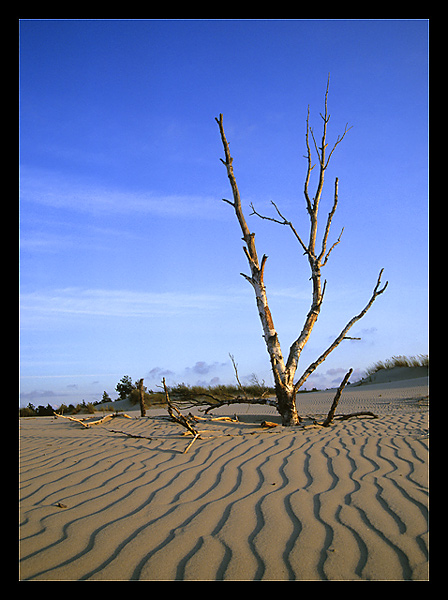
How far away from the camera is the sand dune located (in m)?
2.20

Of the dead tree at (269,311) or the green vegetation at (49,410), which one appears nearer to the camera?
the dead tree at (269,311)

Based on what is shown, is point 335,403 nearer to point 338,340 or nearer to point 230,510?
point 338,340

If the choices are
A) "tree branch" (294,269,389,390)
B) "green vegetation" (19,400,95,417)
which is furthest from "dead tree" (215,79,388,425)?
"green vegetation" (19,400,95,417)

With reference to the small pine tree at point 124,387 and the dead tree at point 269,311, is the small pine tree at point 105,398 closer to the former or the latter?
the small pine tree at point 124,387

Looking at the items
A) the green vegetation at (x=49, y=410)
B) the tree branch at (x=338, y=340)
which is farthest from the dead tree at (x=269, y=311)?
the green vegetation at (x=49, y=410)

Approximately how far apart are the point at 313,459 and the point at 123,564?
253 cm

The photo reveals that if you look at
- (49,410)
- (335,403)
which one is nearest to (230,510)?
(335,403)

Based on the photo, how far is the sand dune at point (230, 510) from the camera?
7.22 feet

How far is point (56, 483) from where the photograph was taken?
3949mm

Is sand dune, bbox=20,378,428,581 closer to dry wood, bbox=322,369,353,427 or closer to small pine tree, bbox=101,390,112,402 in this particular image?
dry wood, bbox=322,369,353,427

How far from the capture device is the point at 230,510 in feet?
9.77

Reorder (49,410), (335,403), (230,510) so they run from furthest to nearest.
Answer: (49,410) < (335,403) < (230,510)
